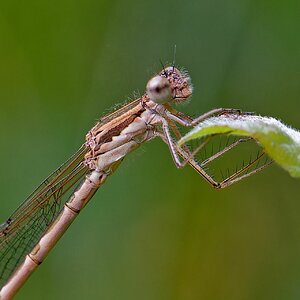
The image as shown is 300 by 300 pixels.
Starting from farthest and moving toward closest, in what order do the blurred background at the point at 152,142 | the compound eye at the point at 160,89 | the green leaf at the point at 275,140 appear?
1. the blurred background at the point at 152,142
2. the compound eye at the point at 160,89
3. the green leaf at the point at 275,140

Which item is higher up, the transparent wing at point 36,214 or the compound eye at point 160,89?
the compound eye at point 160,89

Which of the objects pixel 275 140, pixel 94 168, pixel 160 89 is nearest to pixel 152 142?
pixel 94 168

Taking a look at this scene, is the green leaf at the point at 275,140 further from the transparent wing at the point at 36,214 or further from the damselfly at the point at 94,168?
the transparent wing at the point at 36,214

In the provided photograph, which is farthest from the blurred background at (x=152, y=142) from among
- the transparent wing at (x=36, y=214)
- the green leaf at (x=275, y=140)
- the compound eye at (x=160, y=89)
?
the green leaf at (x=275, y=140)

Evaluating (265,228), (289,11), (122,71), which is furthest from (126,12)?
(265,228)

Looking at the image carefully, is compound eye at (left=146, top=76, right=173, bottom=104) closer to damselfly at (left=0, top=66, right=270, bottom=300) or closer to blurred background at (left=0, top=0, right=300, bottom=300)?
damselfly at (left=0, top=66, right=270, bottom=300)

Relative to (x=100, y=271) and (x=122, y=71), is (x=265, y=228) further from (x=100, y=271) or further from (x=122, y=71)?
(x=122, y=71)
